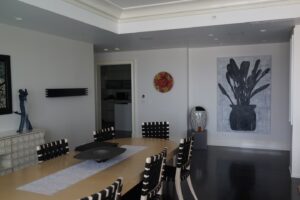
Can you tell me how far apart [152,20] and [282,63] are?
330 cm

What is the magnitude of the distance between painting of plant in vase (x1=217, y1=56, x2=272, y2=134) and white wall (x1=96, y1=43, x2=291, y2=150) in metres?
0.12

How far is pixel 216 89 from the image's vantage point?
21.5 feet

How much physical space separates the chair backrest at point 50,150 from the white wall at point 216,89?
4.37 meters

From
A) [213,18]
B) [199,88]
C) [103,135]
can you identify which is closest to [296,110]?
[213,18]

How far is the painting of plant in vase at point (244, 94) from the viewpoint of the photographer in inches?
244

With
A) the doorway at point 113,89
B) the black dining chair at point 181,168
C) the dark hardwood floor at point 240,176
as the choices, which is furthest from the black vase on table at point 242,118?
the doorway at point 113,89

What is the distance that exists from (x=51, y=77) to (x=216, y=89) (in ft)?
12.4

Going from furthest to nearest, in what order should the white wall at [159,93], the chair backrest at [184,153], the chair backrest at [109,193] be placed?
the white wall at [159,93] → the chair backrest at [184,153] → the chair backrest at [109,193]

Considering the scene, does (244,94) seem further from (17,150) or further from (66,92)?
(17,150)

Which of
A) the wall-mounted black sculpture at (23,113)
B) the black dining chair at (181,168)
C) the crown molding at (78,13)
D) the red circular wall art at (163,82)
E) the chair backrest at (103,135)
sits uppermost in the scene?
the crown molding at (78,13)

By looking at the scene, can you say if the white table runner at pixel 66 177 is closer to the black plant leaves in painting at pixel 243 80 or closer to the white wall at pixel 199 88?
the white wall at pixel 199 88

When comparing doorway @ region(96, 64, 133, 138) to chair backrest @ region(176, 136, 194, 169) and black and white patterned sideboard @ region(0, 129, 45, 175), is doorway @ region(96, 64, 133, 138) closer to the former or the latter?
black and white patterned sideboard @ region(0, 129, 45, 175)

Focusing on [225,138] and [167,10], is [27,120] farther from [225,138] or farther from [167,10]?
[225,138]

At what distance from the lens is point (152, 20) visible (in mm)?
4480
